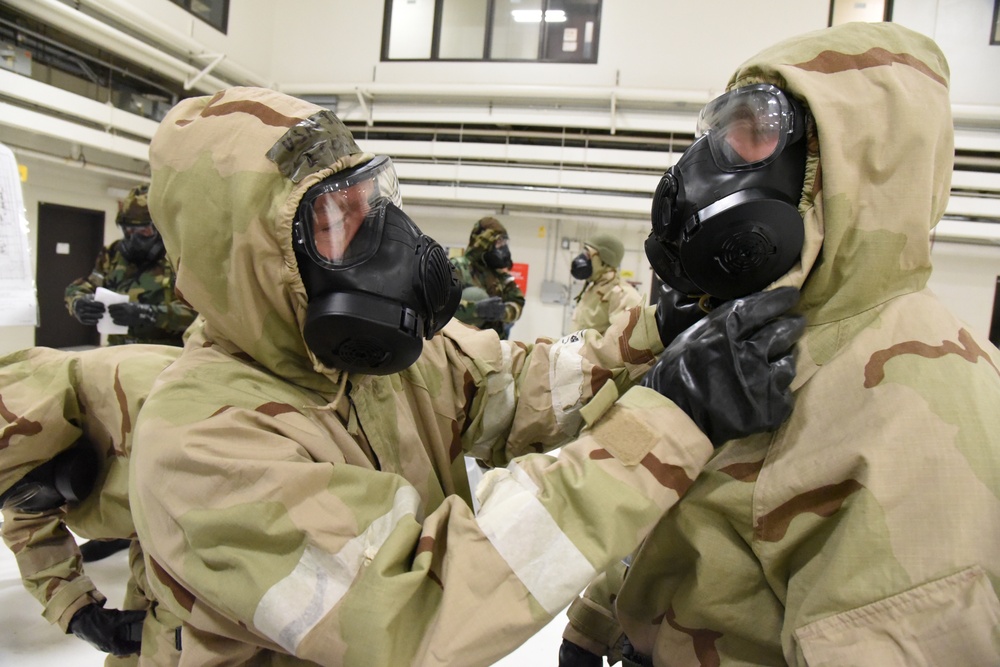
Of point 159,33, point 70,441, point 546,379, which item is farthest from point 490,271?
point 159,33

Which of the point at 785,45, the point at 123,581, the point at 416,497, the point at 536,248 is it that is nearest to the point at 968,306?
the point at 536,248

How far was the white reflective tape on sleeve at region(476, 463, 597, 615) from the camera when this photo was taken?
29.3 inches

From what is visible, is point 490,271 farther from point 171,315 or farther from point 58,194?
point 58,194

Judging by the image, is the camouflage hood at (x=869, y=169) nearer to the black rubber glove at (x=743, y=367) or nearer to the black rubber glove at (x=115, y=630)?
the black rubber glove at (x=743, y=367)

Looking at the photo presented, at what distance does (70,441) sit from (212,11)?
6.01 m

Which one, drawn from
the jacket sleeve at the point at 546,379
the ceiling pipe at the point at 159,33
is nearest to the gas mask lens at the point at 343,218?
the jacket sleeve at the point at 546,379

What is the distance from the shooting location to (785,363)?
765mm

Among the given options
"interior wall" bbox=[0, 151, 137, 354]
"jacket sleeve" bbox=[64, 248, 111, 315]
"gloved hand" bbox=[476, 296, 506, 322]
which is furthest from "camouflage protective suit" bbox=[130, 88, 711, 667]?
"interior wall" bbox=[0, 151, 137, 354]

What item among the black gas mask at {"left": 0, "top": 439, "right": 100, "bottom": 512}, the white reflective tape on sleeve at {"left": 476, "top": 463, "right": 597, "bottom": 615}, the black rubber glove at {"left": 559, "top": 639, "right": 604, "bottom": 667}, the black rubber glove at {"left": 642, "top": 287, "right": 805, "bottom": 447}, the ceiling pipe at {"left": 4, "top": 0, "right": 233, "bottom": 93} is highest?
the ceiling pipe at {"left": 4, "top": 0, "right": 233, "bottom": 93}

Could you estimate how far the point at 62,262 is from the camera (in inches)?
247

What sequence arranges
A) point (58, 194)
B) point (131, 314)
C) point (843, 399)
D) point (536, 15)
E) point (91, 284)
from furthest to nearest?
point (536, 15), point (58, 194), point (91, 284), point (131, 314), point (843, 399)

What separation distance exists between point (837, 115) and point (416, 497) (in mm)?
831

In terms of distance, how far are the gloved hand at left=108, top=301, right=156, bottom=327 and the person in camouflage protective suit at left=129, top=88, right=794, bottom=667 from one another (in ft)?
9.27

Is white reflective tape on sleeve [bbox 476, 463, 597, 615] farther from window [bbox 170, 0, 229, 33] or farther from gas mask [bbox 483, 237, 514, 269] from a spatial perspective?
window [bbox 170, 0, 229, 33]
